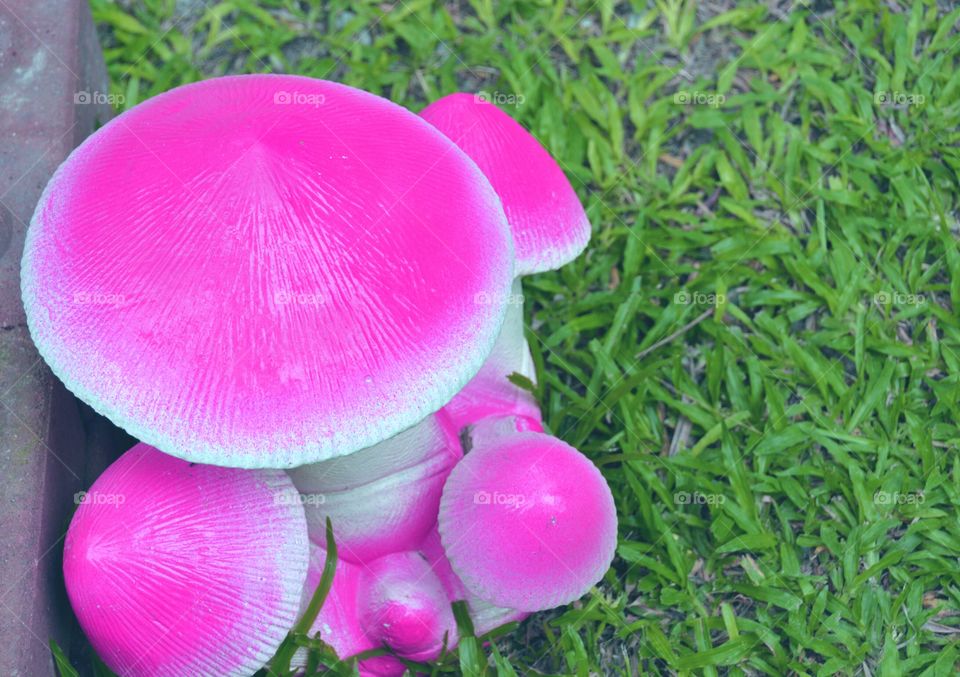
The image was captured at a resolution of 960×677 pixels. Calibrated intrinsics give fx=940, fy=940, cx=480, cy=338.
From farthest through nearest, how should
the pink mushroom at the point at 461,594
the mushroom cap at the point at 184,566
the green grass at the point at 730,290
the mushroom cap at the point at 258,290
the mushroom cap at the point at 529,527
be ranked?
the green grass at the point at 730,290 → the pink mushroom at the point at 461,594 → the mushroom cap at the point at 529,527 → the mushroom cap at the point at 184,566 → the mushroom cap at the point at 258,290

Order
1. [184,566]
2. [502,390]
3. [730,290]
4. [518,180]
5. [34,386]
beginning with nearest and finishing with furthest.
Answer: [184,566] → [34,386] → [518,180] → [502,390] → [730,290]

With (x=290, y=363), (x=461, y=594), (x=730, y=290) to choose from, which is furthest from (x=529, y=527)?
(x=730, y=290)

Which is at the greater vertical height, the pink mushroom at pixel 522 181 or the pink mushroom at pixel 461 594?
the pink mushroom at pixel 522 181

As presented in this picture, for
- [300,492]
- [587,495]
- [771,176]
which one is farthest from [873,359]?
[300,492]

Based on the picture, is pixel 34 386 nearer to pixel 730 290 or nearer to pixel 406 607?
pixel 406 607

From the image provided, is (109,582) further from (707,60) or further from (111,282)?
(707,60)

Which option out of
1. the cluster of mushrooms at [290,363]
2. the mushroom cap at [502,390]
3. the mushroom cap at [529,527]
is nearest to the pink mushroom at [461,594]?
the cluster of mushrooms at [290,363]

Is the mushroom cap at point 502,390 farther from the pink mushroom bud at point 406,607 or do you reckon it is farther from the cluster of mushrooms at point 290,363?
the pink mushroom bud at point 406,607
